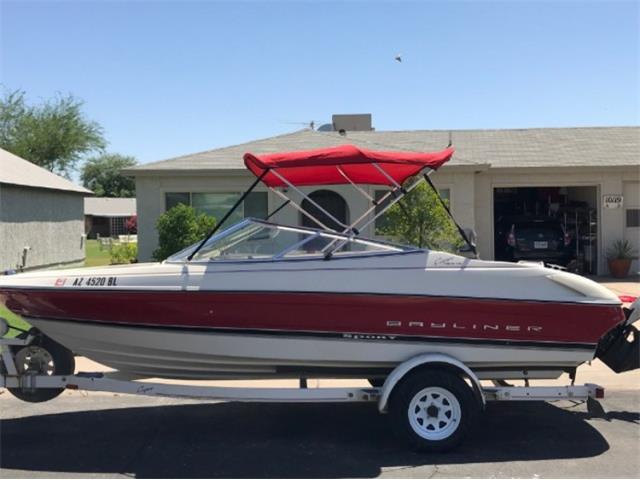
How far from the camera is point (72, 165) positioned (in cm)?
4369

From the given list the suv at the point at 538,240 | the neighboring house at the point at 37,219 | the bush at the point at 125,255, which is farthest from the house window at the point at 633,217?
the neighboring house at the point at 37,219

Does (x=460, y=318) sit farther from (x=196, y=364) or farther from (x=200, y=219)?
(x=200, y=219)

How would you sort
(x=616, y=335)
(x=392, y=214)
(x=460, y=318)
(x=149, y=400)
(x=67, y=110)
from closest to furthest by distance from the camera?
(x=460, y=318) < (x=616, y=335) < (x=149, y=400) < (x=392, y=214) < (x=67, y=110)

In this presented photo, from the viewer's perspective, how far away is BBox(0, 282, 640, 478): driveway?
5051 millimetres

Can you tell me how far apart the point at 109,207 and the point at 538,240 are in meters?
53.8

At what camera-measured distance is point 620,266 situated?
1619 centimetres

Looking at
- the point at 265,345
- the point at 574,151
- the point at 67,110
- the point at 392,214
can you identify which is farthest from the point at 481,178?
the point at 67,110

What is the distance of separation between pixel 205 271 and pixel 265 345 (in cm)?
81

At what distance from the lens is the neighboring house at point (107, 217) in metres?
61.7

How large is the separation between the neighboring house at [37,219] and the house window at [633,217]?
Answer: 700 inches

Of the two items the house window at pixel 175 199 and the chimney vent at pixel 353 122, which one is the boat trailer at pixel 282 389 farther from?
the chimney vent at pixel 353 122

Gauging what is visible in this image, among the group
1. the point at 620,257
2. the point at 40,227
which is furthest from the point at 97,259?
the point at 620,257

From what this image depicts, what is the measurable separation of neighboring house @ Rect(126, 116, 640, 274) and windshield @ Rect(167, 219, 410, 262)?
29.4 ft

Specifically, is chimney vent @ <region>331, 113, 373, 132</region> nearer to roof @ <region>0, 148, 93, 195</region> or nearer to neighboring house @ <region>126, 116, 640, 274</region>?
neighboring house @ <region>126, 116, 640, 274</region>
